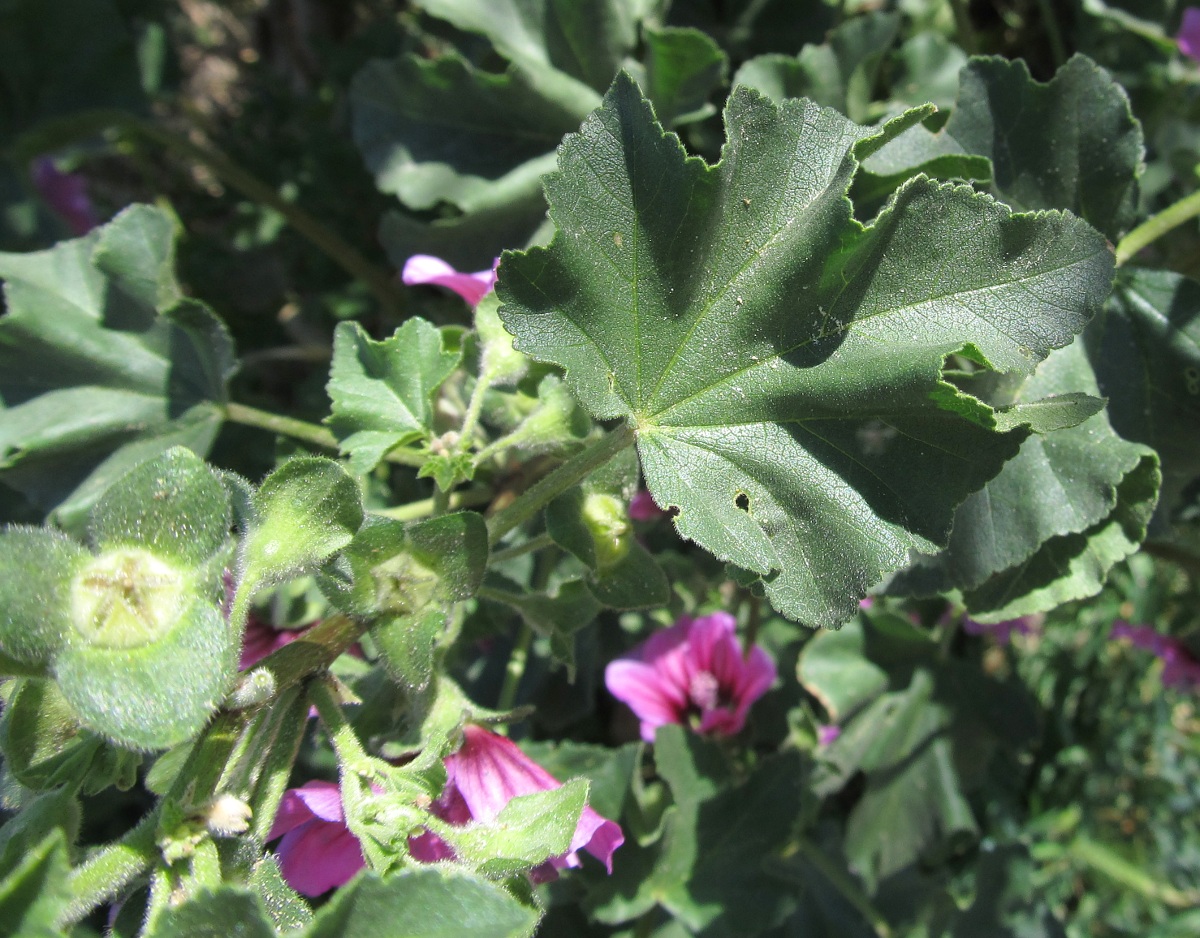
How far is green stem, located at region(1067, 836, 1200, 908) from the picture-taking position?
2268 mm

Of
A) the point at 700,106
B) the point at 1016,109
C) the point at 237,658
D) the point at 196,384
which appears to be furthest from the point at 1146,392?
the point at 196,384

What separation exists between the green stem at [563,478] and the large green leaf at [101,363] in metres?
0.53

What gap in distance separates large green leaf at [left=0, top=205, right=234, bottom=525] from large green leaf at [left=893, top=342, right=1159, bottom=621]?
0.88 metres

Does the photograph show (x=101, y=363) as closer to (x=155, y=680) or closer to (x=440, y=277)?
(x=440, y=277)

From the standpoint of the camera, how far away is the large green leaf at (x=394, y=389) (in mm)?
1002

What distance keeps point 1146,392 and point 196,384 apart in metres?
1.14

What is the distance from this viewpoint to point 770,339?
2.99ft

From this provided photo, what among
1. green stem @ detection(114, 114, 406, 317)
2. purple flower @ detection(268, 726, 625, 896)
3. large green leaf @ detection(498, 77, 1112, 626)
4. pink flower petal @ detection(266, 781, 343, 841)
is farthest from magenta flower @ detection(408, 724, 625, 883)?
green stem @ detection(114, 114, 406, 317)

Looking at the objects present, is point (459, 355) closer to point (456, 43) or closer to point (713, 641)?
point (713, 641)

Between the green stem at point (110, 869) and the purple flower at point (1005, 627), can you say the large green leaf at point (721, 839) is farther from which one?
the green stem at point (110, 869)

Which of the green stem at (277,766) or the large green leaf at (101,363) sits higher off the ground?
the green stem at (277,766)

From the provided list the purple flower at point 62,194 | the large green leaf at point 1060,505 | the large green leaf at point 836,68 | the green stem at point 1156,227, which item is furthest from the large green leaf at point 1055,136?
the purple flower at point 62,194

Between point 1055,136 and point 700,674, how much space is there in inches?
34.2

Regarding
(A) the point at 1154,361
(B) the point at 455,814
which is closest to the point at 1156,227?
(A) the point at 1154,361
